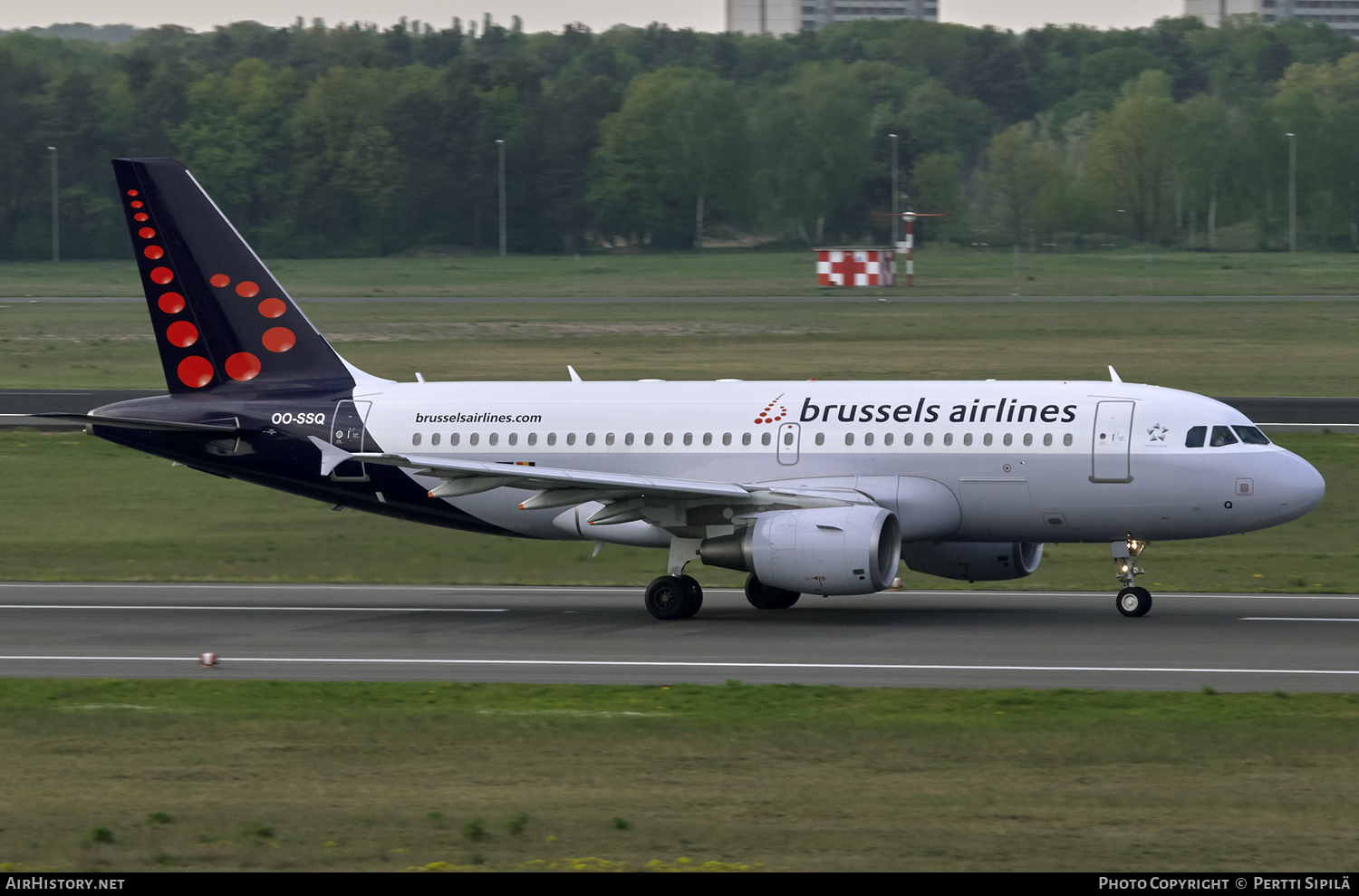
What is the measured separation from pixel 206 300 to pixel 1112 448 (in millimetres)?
16070

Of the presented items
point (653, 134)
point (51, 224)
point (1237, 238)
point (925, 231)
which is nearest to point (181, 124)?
point (51, 224)

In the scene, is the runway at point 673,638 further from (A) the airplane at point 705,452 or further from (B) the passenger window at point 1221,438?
(B) the passenger window at point 1221,438

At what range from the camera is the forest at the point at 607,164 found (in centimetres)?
12588

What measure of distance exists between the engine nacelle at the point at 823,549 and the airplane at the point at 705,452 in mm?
32

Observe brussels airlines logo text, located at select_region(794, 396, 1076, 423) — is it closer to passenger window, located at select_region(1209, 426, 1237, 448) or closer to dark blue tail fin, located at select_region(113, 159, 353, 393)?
passenger window, located at select_region(1209, 426, 1237, 448)

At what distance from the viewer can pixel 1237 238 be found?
12344 cm

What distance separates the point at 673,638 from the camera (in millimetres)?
26141

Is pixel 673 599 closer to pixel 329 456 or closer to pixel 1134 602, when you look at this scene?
pixel 329 456

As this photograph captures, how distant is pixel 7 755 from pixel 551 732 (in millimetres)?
5360

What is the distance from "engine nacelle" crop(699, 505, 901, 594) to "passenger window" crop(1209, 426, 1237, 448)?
5.11m

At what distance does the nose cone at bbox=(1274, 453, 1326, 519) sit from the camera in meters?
27.3

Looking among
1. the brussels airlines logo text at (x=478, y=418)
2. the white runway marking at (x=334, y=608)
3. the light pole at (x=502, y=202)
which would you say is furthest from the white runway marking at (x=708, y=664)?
the light pole at (x=502, y=202)

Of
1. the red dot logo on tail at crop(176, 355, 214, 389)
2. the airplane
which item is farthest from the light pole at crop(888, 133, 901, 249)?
the red dot logo on tail at crop(176, 355, 214, 389)
